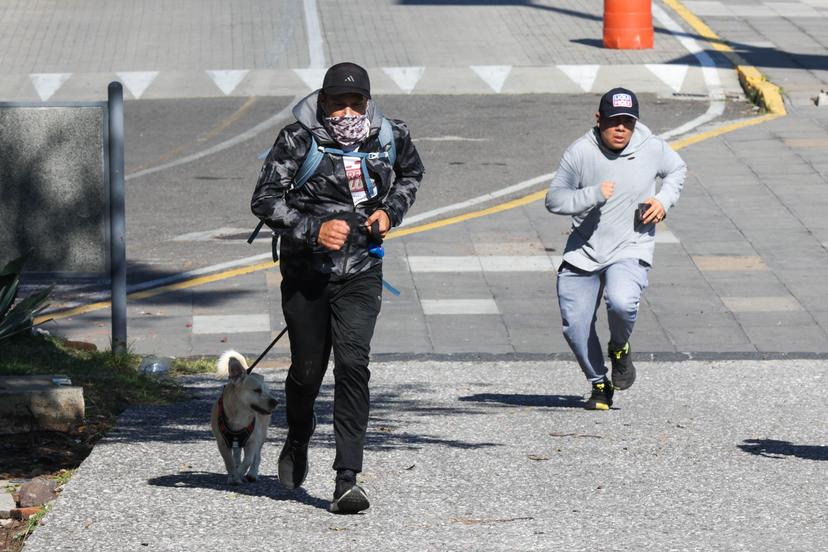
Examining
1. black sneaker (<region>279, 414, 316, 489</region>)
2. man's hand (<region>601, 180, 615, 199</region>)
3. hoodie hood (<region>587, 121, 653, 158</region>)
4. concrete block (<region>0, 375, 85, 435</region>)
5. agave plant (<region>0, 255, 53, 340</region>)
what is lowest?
concrete block (<region>0, 375, 85, 435</region>)

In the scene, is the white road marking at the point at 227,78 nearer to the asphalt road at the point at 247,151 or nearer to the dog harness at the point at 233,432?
the asphalt road at the point at 247,151

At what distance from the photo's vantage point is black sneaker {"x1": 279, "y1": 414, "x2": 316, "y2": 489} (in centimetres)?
697

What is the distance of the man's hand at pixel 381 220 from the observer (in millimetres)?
6566

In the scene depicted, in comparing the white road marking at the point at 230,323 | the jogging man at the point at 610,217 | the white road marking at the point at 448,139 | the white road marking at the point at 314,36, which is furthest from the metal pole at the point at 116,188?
the white road marking at the point at 314,36

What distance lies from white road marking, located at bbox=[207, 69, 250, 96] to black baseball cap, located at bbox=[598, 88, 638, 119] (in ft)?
47.4

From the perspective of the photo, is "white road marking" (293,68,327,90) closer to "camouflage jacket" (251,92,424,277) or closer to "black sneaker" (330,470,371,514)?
"camouflage jacket" (251,92,424,277)

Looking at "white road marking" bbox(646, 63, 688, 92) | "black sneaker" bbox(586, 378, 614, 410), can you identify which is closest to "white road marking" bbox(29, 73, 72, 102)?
"white road marking" bbox(646, 63, 688, 92)

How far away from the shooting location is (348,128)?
21.6 ft

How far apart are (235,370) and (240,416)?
201 millimetres

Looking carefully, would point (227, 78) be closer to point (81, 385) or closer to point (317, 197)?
point (81, 385)

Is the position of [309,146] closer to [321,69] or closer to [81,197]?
[81,197]

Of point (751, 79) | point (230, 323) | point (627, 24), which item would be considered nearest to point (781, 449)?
point (230, 323)

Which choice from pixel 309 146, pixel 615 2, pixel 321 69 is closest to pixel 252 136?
pixel 321 69

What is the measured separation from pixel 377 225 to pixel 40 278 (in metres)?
4.43
